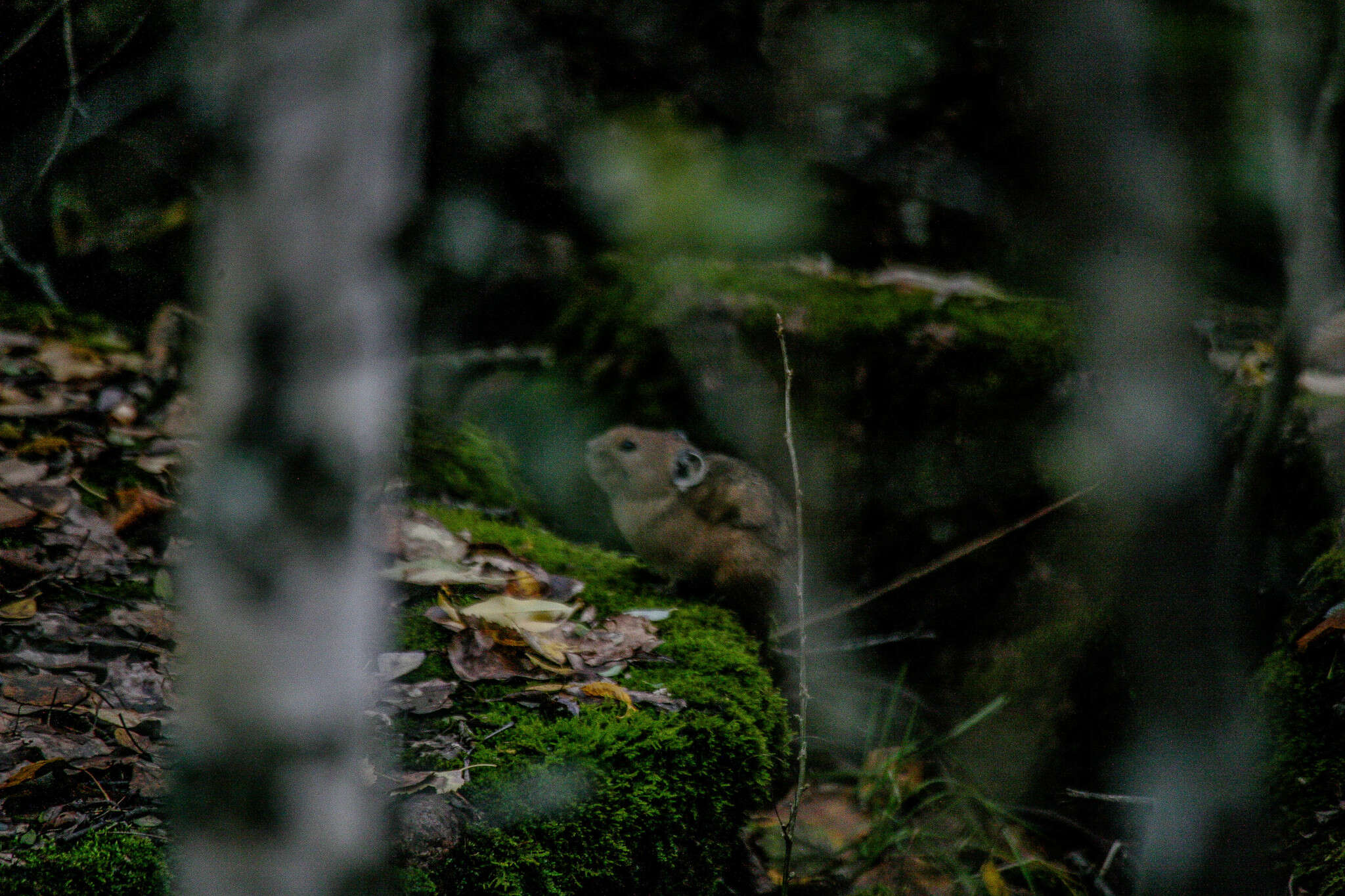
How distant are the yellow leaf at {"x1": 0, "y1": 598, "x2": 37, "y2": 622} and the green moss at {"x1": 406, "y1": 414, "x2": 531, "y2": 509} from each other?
1.81m

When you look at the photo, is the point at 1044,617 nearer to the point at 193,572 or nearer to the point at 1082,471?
the point at 1082,471

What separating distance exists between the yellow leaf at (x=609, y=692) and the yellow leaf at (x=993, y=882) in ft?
6.73

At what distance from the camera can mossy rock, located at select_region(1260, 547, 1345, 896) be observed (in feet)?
9.25

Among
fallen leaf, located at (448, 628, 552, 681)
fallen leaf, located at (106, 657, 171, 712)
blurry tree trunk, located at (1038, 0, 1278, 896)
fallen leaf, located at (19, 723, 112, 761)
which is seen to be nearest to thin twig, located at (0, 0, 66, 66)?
fallen leaf, located at (106, 657, 171, 712)

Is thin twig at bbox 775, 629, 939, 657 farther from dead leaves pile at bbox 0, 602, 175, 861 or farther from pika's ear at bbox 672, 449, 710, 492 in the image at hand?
dead leaves pile at bbox 0, 602, 175, 861

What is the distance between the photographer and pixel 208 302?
1013 millimetres

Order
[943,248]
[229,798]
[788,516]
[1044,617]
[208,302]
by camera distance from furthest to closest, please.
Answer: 1. [943,248]
2. [1044,617]
3. [788,516]
4. [208,302]
5. [229,798]

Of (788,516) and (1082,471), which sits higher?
(1082,471)

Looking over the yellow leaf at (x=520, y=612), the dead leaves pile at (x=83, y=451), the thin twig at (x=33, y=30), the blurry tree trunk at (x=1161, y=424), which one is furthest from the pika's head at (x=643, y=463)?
the thin twig at (x=33, y=30)

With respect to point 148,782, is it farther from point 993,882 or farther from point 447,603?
point 993,882

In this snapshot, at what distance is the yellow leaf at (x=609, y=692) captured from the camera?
2623mm

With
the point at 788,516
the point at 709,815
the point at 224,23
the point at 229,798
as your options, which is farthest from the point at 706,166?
the point at 229,798

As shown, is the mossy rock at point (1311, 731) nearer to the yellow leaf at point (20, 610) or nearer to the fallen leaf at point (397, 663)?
the fallen leaf at point (397, 663)

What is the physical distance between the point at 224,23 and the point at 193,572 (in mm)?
643
